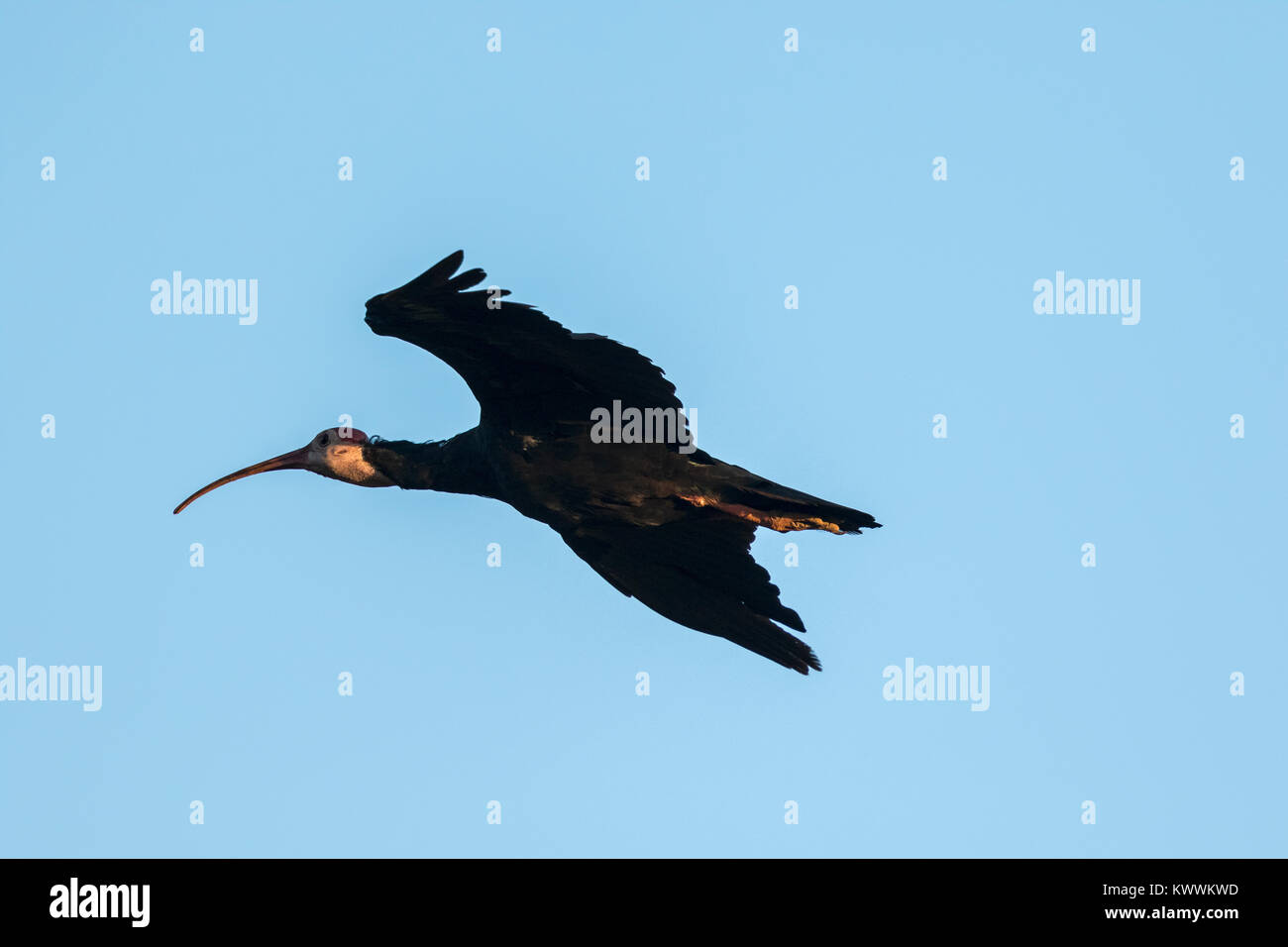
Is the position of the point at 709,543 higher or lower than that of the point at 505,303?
lower

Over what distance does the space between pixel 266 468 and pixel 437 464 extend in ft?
6.34

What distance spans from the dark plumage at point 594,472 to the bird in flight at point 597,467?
0.01 meters

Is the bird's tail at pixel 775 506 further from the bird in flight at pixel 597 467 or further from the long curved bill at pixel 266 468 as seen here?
the long curved bill at pixel 266 468

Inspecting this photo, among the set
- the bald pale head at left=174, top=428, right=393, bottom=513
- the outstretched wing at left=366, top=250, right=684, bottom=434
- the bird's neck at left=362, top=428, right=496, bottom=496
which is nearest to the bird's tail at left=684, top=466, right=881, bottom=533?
the outstretched wing at left=366, top=250, right=684, bottom=434

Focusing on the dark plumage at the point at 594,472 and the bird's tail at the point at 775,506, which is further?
the bird's tail at the point at 775,506

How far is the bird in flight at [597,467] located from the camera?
1441 centimetres

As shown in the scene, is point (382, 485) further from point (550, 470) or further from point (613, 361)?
point (613, 361)

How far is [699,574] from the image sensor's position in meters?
16.1

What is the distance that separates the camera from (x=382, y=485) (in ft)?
54.9

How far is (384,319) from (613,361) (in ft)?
5.69

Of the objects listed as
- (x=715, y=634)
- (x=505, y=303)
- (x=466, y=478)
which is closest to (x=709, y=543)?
(x=715, y=634)

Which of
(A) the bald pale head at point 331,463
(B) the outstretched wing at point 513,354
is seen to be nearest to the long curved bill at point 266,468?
(A) the bald pale head at point 331,463

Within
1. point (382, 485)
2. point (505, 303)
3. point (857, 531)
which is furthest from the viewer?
point (382, 485)
